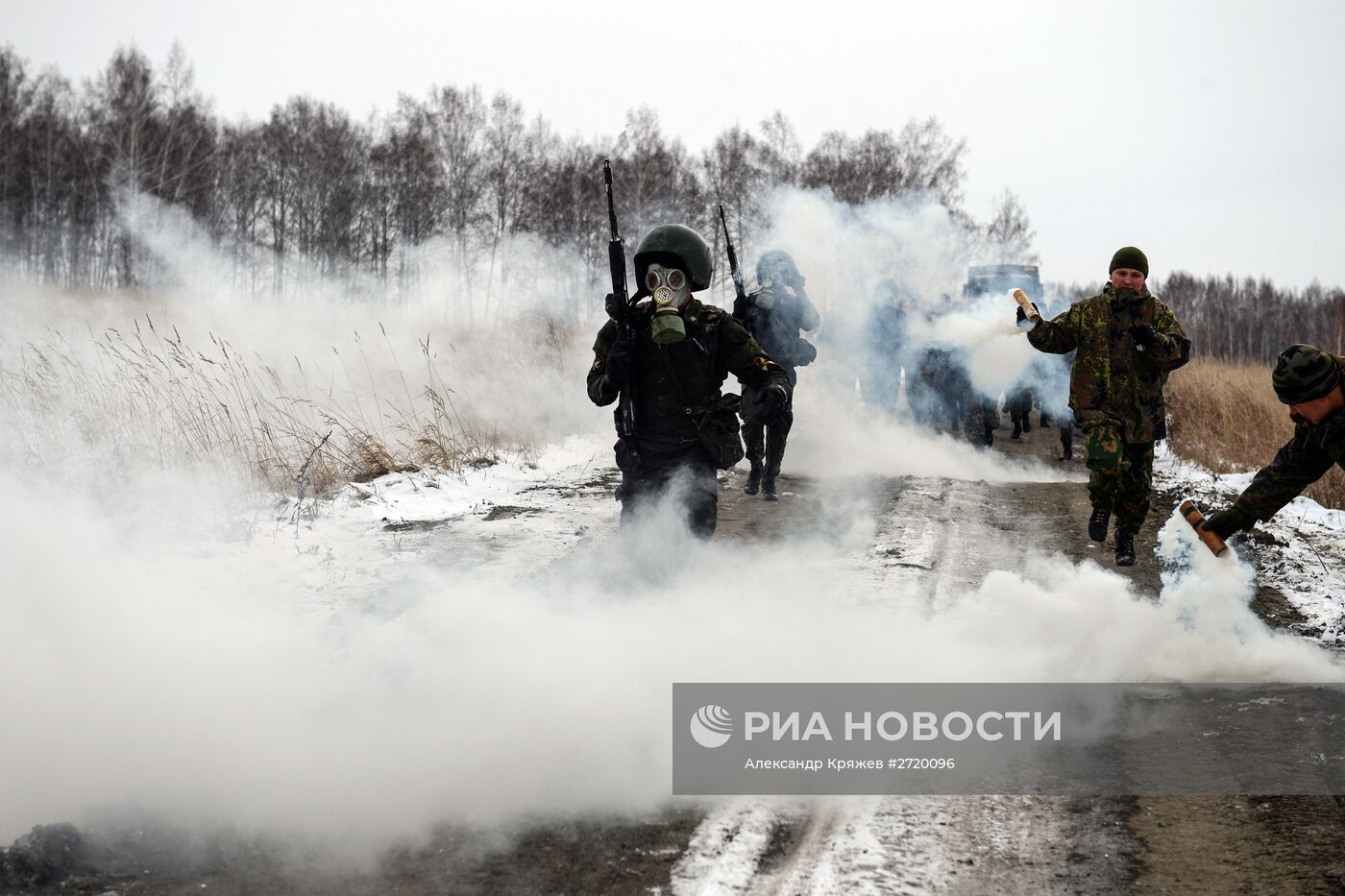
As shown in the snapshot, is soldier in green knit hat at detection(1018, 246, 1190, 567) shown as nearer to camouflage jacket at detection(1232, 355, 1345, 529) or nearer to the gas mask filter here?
camouflage jacket at detection(1232, 355, 1345, 529)

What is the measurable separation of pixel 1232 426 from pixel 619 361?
10.3m

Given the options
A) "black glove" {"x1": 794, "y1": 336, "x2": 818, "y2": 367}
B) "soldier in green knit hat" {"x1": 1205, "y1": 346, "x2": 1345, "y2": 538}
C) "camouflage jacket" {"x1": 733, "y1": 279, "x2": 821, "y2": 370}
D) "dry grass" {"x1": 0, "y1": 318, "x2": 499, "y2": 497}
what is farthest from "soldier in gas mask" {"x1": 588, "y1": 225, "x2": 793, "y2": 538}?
"black glove" {"x1": 794, "y1": 336, "x2": 818, "y2": 367}

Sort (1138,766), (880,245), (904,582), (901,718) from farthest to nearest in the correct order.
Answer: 1. (880,245)
2. (904,582)
3. (901,718)
4. (1138,766)

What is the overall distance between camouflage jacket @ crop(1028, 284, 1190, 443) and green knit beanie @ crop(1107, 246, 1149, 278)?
151 mm

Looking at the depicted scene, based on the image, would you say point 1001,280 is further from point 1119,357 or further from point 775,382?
point 775,382

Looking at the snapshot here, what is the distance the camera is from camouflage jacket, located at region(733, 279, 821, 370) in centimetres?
1005

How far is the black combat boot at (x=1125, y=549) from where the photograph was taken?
6797 millimetres

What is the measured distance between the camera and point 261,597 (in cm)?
553

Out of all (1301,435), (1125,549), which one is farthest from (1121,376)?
(1301,435)

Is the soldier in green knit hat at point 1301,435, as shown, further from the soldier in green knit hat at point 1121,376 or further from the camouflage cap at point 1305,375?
the soldier in green knit hat at point 1121,376

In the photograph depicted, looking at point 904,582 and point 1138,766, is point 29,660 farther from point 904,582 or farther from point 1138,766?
point 904,582

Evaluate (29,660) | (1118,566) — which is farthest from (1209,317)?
(29,660)

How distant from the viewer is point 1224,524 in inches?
179

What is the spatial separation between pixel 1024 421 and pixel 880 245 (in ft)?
12.4
